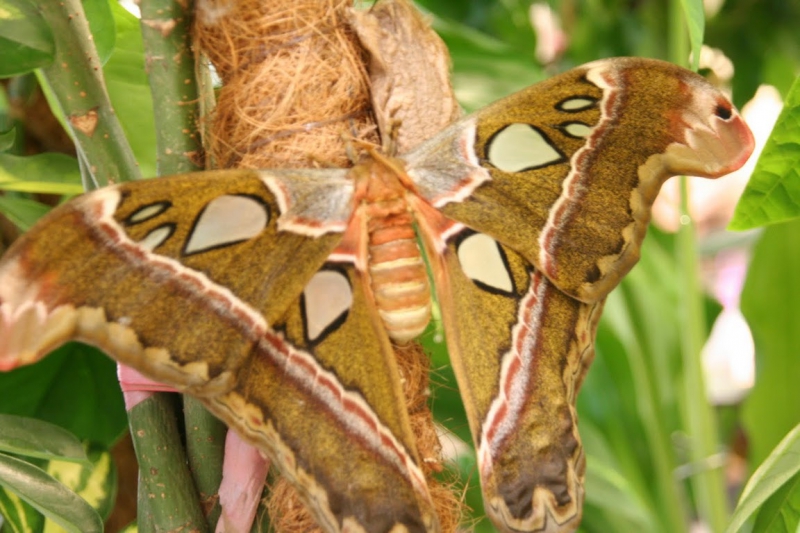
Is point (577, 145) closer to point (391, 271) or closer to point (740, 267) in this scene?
point (391, 271)

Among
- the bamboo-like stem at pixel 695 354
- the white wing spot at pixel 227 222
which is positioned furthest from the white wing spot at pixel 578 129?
the bamboo-like stem at pixel 695 354

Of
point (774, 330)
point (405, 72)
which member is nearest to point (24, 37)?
point (405, 72)

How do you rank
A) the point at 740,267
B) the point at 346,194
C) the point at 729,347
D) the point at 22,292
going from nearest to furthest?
the point at 22,292 → the point at 346,194 → the point at 740,267 → the point at 729,347

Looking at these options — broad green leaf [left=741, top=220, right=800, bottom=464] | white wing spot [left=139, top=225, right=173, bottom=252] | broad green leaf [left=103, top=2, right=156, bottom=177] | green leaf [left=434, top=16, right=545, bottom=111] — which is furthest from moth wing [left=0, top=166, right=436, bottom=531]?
broad green leaf [left=741, top=220, right=800, bottom=464]

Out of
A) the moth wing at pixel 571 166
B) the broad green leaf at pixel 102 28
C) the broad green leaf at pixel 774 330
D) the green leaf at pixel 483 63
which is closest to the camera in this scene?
the moth wing at pixel 571 166

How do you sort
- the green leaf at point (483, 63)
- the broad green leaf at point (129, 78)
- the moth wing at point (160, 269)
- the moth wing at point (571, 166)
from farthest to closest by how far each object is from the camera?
the green leaf at point (483, 63) < the broad green leaf at point (129, 78) < the moth wing at point (571, 166) < the moth wing at point (160, 269)

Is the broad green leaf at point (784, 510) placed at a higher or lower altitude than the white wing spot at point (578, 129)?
lower

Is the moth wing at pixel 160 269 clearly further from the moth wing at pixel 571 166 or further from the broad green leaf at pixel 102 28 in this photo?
the broad green leaf at pixel 102 28

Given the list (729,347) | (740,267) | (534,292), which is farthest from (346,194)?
(729,347)
